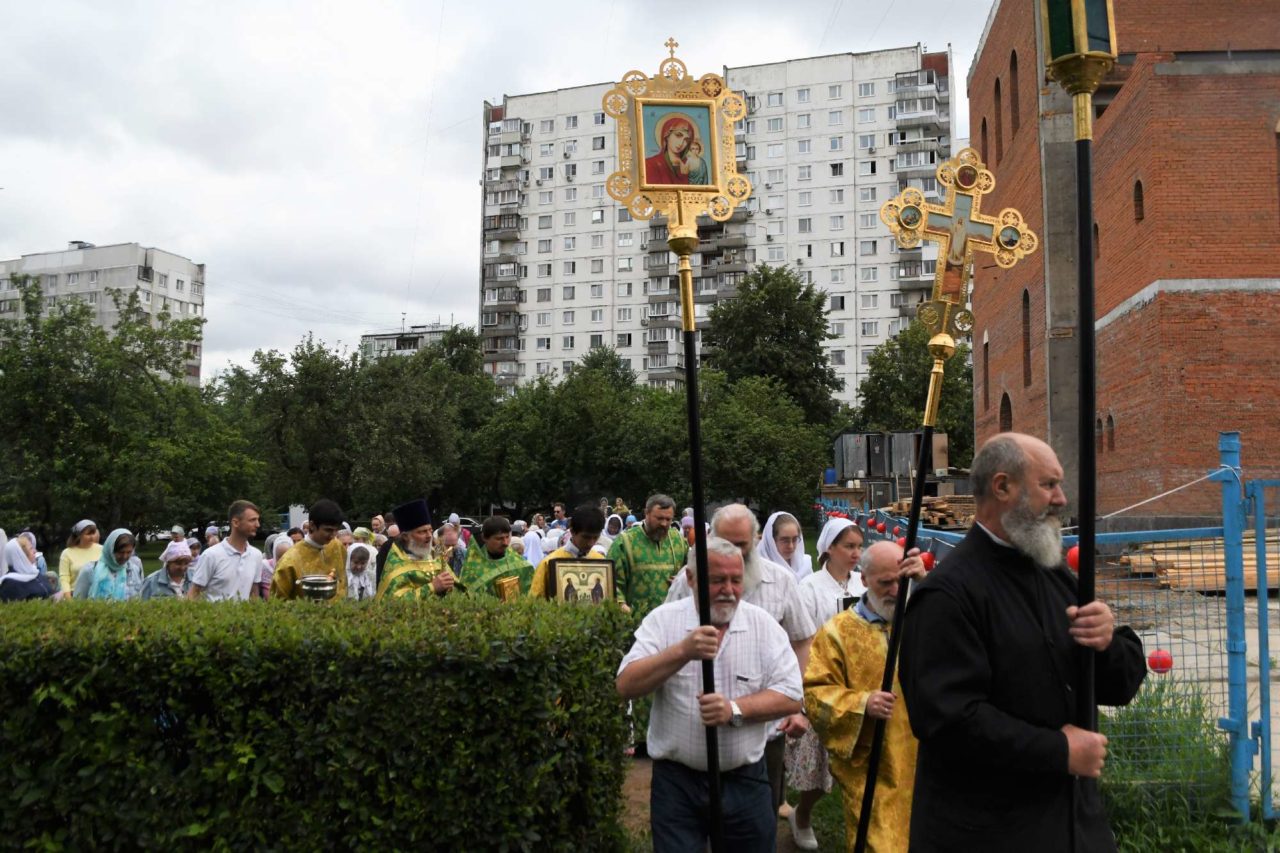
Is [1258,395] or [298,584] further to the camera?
[1258,395]

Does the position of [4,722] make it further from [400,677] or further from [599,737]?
[599,737]

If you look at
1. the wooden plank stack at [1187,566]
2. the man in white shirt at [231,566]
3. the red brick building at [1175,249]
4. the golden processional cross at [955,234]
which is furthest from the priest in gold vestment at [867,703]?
the red brick building at [1175,249]

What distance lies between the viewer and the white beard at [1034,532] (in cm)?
320

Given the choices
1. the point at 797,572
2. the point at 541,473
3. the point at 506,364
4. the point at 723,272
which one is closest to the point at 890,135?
the point at 723,272

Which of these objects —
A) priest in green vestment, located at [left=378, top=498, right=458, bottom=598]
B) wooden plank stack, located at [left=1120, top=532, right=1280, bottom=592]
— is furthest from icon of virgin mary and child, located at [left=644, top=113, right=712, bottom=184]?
wooden plank stack, located at [left=1120, top=532, right=1280, bottom=592]

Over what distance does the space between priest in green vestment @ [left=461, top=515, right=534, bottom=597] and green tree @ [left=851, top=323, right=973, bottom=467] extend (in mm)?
54952

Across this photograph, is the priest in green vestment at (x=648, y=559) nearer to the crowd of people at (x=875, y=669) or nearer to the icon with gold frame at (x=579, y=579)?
the crowd of people at (x=875, y=669)

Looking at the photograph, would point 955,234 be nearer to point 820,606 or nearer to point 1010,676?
point 820,606

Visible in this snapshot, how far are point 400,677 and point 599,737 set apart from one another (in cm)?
110

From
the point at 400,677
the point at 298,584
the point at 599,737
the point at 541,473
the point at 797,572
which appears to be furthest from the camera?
the point at 541,473

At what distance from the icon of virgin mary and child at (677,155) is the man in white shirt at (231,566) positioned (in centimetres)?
541

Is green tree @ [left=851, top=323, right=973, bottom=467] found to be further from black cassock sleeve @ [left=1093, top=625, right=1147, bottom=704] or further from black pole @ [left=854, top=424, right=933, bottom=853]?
black cassock sleeve @ [left=1093, top=625, right=1147, bottom=704]

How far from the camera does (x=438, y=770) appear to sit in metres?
4.98

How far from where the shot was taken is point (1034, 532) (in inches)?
126
